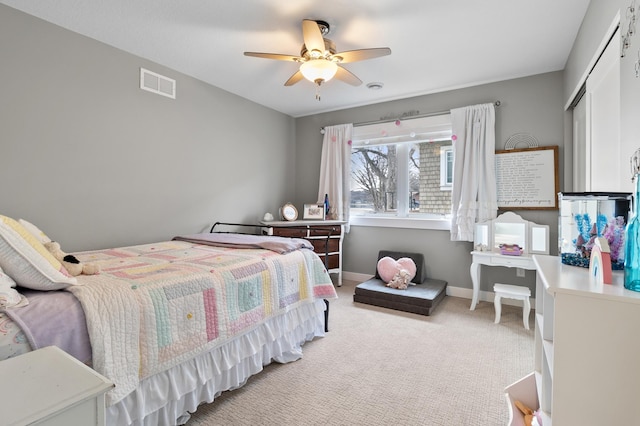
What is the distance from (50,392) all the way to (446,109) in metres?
4.09

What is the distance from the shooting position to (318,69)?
238 centimetres

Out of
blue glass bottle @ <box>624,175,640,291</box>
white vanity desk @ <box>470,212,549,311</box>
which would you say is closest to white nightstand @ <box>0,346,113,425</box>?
blue glass bottle @ <box>624,175,640,291</box>

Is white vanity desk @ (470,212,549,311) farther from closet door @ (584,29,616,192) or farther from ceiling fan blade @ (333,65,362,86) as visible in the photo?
ceiling fan blade @ (333,65,362,86)

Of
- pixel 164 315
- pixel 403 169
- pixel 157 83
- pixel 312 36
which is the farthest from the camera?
pixel 403 169

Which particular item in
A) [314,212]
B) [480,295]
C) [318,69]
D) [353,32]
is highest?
[353,32]

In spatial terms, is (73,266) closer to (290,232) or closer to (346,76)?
(346,76)

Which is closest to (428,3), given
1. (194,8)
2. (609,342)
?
(194,8)

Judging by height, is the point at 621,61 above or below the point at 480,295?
above

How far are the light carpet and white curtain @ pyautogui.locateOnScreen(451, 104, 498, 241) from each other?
109 cm

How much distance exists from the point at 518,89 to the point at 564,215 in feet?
8.34

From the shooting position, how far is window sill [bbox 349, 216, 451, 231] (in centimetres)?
387

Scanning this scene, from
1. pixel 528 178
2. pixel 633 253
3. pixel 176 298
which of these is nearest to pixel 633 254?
pixel 633 253

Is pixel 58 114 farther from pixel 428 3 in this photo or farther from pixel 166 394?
pixel 428 3

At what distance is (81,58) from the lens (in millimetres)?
2609
